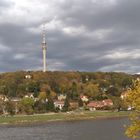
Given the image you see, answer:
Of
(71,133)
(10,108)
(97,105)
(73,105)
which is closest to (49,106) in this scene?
(73,105)

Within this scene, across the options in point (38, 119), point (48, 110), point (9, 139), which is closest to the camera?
point (9, 139)

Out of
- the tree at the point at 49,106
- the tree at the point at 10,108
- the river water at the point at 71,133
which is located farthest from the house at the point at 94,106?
the river water at the point at 71,133

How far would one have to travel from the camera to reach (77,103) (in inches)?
7269

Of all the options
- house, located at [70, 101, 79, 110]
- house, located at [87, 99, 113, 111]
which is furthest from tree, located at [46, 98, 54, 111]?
house, located at [87, 99, 113, 111]

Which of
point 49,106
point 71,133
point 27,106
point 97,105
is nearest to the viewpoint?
point 71,133

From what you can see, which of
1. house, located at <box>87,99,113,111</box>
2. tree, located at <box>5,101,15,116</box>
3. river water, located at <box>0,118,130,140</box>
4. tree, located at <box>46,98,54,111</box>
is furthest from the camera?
house, located at <box>87,99,113,111</box>

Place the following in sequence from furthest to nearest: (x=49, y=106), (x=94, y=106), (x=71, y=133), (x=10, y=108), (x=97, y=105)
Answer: (x=94, y=106), (x=97, y=105), (x=49, y=106), (x=10, y=108), (x=71, y=133)

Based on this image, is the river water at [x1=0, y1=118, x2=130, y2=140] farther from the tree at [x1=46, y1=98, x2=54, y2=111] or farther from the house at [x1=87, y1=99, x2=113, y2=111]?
the house at [x1=87, y1=99, x2=113, y2=111]

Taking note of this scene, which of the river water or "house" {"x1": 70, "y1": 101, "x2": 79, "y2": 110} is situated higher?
"house" {"x1": 70, "y1": 101, "x2": 79, "y2": 110}

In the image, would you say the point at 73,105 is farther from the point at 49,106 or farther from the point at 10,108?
the point at 10,108

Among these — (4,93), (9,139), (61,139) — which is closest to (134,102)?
(61,139)

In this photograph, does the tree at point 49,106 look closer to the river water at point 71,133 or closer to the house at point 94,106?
the house at point 94,106

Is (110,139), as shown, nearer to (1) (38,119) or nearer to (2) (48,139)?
(2) (48,139)

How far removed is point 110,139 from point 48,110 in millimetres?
105154
